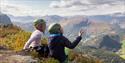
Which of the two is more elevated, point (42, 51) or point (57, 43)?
point (57, 43)

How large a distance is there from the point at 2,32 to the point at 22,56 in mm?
9102

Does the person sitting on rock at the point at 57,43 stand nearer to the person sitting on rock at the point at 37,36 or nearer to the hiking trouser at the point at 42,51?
the hiking trouser at the point at 42,51

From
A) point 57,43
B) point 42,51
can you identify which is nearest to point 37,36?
point 42,51

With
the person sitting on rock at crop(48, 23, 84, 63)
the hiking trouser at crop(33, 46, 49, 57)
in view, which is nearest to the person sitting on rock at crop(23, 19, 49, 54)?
the hiking trouser at crop(33, 46, 49, 57)

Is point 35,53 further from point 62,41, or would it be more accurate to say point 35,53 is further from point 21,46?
point 21,46

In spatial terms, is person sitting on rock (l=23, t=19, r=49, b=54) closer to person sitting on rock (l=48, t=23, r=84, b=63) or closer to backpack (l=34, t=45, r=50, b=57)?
backpack (l=34, t=45, r=50, b=57)

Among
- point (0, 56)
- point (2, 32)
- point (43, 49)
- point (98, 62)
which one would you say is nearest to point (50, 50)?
point (43, 49)

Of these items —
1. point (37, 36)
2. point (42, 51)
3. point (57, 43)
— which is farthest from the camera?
point (37, 36)

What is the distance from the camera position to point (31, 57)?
13.7 metres

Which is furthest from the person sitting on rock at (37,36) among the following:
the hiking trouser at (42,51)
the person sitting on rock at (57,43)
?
the person sitting on rock at (57,43)

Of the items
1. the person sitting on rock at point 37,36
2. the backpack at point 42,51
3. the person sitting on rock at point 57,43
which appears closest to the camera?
the person sitting on rock at point 57,43

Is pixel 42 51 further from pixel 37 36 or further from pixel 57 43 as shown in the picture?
pixel 37 36

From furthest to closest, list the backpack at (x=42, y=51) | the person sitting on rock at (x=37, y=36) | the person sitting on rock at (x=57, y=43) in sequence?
the person sitting on rock at (x=37, y=36), the backpack at (x=42, y=51), the person sitting on rock at (x=57, y=43)

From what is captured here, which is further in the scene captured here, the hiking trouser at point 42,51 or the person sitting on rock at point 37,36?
the person sitting on rock at point 37,36
